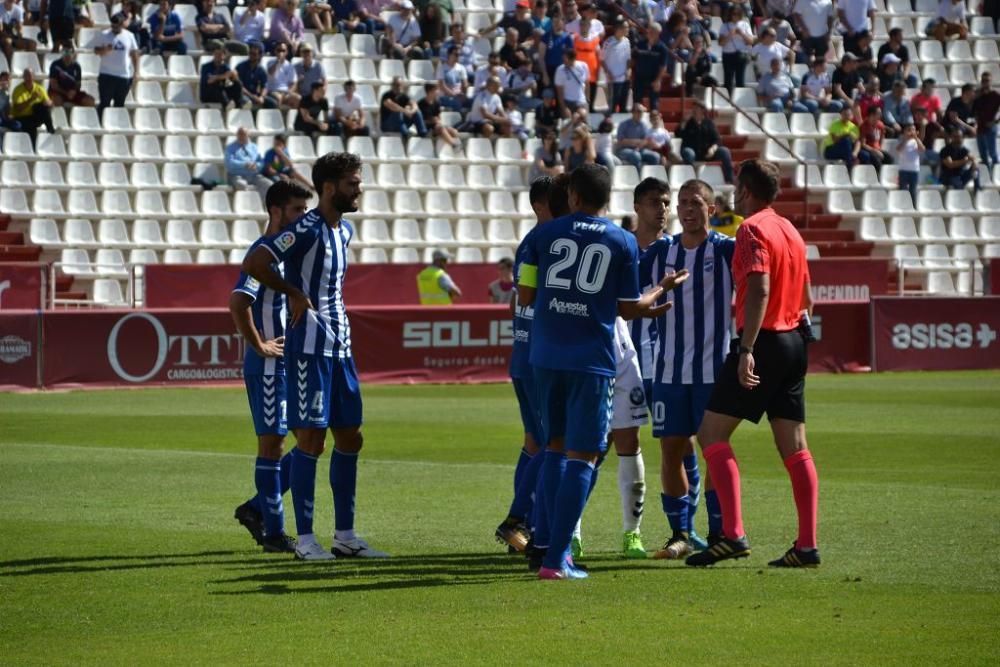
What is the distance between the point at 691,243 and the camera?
9.55m

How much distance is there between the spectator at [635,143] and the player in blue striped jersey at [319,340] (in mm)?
23441

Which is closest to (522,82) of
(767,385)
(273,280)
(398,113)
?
(398,113)

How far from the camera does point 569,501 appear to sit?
8.42 meters

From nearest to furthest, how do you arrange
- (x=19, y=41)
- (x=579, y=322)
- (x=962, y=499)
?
(x=579, y=322), (x=962, y=499), (x=19, y=41)

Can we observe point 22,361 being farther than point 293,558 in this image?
Yes

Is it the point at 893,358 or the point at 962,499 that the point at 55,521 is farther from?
the point at 893,358

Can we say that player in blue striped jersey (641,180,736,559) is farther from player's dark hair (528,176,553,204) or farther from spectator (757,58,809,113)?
spectator (757,58,809,113)

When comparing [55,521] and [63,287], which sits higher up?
[63,287]

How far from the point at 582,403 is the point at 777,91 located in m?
28.1

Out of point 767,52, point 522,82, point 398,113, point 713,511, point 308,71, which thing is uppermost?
point 767,52

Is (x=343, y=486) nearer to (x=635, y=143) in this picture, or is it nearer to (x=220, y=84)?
(x=220, y=84)

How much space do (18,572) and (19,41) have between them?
876 inches

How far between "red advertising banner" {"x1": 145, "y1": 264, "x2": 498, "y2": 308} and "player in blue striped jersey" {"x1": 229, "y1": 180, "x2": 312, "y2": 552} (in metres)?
15.7

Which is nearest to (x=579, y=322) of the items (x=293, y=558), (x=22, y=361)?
(x=293, y=558)
